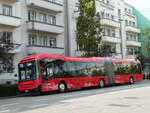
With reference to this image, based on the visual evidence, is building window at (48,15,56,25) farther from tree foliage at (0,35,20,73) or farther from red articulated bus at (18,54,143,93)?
tree foliage at (0,35,20,73)

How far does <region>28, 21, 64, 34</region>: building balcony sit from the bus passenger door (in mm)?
8056

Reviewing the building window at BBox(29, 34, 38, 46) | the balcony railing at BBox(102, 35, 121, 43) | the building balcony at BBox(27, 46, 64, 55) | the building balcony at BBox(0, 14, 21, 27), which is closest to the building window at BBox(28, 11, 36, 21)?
the building window at BBox(29, 34, 38, 46)

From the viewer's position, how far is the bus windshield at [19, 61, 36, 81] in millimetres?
20359

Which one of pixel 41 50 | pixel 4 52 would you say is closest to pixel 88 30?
pixel 41 50

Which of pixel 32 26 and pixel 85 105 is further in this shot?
pixel 32 26

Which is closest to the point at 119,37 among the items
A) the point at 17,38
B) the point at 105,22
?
the point at 105,22

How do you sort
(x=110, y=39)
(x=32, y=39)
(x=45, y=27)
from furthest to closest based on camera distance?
(x=110, y=39), (x=32, y=39), (x=45, y=27)

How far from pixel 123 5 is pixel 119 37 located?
8582 millimetres

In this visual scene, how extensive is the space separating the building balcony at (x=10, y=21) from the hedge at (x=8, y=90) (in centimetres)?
761

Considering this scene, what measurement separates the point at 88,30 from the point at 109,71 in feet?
20.1

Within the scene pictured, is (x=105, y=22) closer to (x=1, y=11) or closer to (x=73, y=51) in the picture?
(x=73, y=51)

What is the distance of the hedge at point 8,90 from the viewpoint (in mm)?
21000

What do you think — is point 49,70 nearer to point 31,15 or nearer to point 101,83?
point 101,83

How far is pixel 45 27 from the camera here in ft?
101
